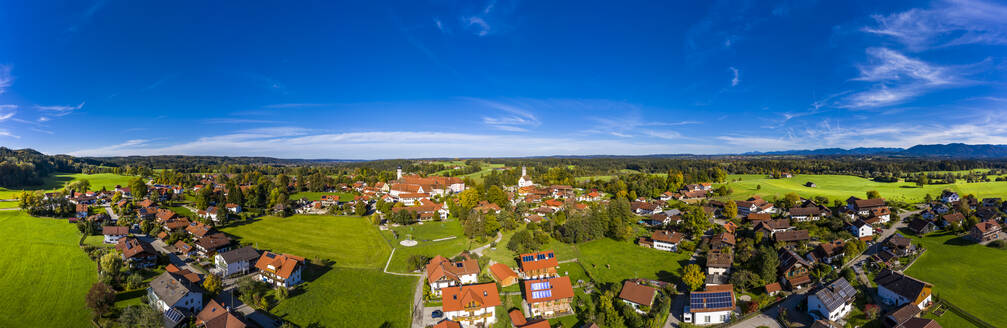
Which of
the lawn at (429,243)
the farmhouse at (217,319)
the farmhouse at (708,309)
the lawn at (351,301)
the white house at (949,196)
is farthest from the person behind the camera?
the white house at (949,196)

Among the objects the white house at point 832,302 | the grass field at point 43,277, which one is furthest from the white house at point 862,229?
the grass field at point 43,277

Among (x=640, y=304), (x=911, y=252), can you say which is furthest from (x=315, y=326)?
(x=911, y=252)

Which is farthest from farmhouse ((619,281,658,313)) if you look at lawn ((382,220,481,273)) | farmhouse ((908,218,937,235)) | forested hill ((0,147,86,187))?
forested hill ((0,147,86,187))

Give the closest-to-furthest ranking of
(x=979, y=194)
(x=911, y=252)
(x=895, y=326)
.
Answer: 1. (x=895, y=326)
2. (x=911, y=252)
3. (x=979, y=194)

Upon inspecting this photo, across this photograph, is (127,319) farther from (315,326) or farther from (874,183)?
(874,183)

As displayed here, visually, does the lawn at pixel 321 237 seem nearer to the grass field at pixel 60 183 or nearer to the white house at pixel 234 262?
the white house at pixel 234 262

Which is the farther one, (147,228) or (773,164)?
(773,164)

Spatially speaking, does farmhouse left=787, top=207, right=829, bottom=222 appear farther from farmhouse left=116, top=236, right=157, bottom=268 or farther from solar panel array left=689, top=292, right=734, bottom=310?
farmhouse left=116, top=236, right=157, bottom=268
